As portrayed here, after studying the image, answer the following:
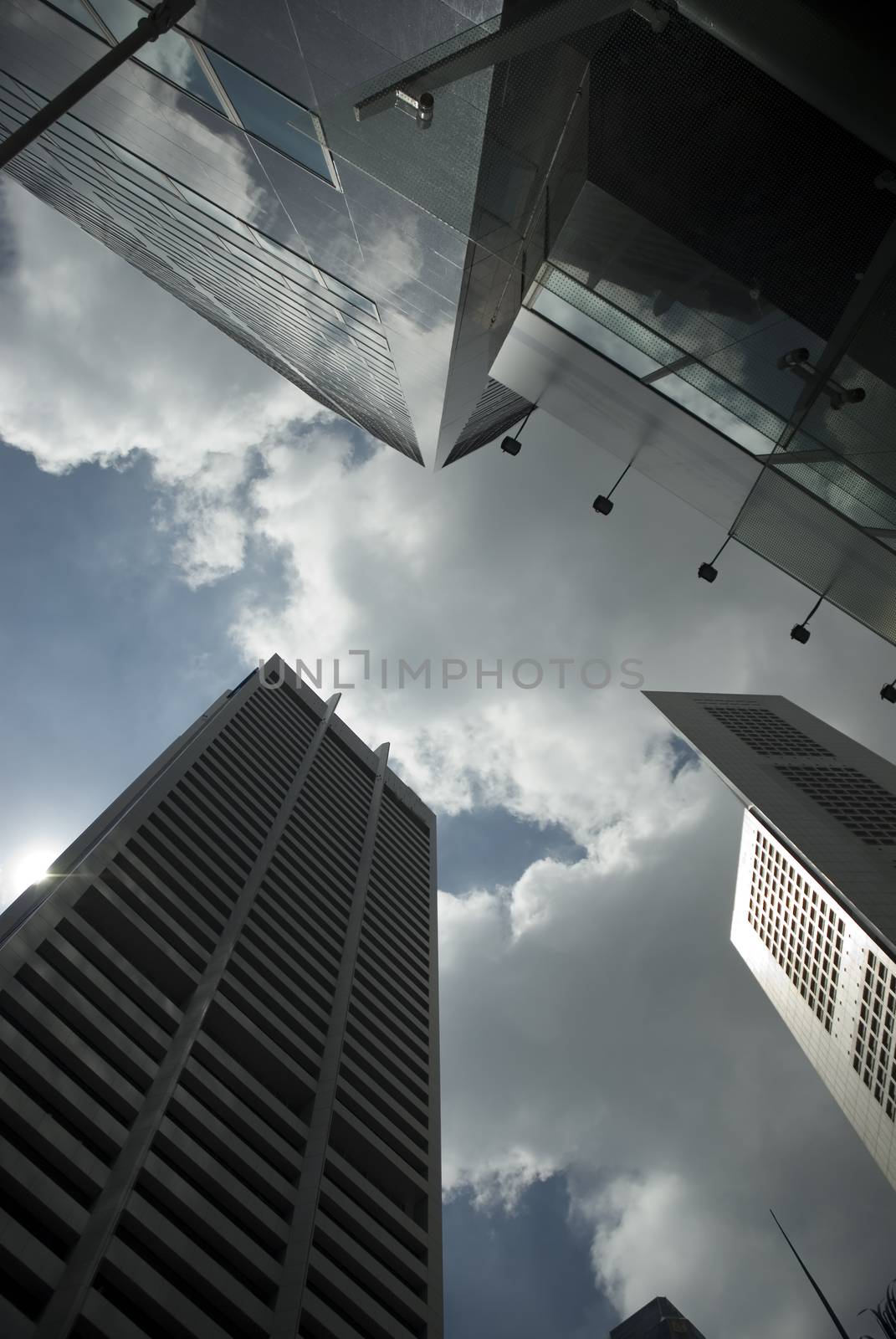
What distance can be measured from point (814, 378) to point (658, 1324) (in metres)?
159

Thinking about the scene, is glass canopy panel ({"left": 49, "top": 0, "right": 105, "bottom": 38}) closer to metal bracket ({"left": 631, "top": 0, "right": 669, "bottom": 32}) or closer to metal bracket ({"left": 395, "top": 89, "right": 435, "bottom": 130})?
metal bracket ({"left": 395, "top": 89, "right": 435, "bottom": 130})

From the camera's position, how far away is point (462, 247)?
29.2 ft

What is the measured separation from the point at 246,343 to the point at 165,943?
3127cm

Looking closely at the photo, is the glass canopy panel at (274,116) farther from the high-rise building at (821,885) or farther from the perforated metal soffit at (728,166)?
the high-rise building at (821,885)

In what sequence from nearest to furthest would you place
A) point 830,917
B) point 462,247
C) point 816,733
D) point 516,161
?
1. point 516,161
2. point 462,247
3. point 830,917
4. point 816,733

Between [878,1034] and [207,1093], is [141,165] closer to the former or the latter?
[207,1093]

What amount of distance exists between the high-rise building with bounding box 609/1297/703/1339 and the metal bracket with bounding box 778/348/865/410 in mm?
154400

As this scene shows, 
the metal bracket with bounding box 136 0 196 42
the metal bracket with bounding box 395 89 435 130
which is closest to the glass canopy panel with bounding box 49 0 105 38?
the metal bracket with bounding box 395 89 435 130

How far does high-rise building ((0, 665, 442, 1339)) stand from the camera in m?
21.6

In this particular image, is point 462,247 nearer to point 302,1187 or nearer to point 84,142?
point 84,142

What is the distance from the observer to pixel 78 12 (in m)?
8.83

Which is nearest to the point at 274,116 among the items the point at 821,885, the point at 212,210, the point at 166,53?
the point at 166,53

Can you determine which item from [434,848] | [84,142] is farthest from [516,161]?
[434,848]

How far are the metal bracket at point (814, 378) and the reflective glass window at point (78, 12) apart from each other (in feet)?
30.9
